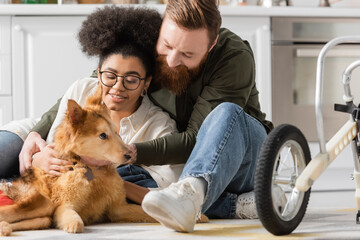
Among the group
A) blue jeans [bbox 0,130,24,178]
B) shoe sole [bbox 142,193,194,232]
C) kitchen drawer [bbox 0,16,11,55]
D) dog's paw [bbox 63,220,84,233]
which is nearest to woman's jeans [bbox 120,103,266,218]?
shoe sole [bbox 142,193,194,232]

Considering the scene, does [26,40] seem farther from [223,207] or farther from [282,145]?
[282,145]

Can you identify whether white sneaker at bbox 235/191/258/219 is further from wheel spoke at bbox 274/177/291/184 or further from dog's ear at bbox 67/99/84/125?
dog's ear at bbox 67/99/84/125

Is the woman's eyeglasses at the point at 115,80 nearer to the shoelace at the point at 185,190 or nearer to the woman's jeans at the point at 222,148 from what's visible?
the woman's jeans at the point at 222,148

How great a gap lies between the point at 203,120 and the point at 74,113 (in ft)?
1.75

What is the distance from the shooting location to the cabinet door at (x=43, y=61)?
11.0ft

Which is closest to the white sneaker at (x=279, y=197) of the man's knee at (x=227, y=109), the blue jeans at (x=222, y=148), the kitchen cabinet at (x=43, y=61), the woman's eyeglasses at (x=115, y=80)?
the blue jeans at (x=222, y=148)

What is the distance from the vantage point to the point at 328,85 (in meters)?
3.67

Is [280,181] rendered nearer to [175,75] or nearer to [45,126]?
[175,75]

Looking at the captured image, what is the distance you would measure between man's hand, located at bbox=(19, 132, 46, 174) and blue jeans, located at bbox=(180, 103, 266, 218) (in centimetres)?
63

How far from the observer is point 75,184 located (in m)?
1.74

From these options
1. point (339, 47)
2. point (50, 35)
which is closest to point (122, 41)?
point (50, 35)

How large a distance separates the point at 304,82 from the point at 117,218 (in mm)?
2156

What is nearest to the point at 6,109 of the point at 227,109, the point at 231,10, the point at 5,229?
the point at 231,10

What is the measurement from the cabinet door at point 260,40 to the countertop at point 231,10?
0.05 meters
